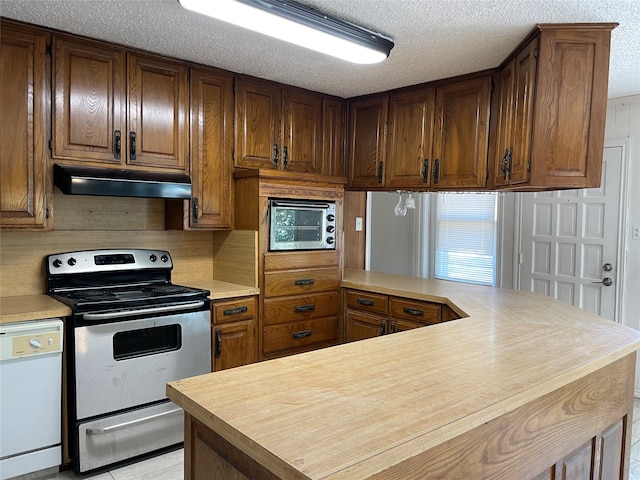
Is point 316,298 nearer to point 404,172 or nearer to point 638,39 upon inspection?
point 404,172

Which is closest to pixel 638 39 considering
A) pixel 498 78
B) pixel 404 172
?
pixel 498 78

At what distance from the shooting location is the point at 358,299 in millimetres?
3441

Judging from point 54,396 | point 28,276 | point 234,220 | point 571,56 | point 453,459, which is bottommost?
point 54,396

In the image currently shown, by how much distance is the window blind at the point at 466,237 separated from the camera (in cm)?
478

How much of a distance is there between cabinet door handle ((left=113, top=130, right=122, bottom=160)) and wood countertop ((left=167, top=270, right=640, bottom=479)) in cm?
181

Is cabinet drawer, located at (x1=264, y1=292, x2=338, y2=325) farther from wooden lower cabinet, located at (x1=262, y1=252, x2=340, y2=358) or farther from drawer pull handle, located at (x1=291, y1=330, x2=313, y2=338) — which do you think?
drawer pull handle, located at (x1=291, y1=330, x2=313, y2=338)

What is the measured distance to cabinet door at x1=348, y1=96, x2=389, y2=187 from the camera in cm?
360

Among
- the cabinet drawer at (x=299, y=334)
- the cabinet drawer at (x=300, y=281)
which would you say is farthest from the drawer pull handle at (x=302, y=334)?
the cabinet drawer at (x=300, y=281)

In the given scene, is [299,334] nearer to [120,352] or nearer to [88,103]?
[120,352]

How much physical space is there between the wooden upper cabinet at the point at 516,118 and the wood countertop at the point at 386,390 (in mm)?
941

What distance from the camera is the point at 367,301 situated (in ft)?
11.1

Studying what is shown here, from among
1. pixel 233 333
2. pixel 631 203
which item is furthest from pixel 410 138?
pixel 233 333

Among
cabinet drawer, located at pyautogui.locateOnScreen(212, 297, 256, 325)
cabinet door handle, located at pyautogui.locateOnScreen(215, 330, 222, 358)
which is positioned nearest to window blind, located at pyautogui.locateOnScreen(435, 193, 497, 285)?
cabinet drawer, located at pyautogui.locateOnScreen(212, 297, 256, 325)

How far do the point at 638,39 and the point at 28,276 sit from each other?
3609 millimetres
